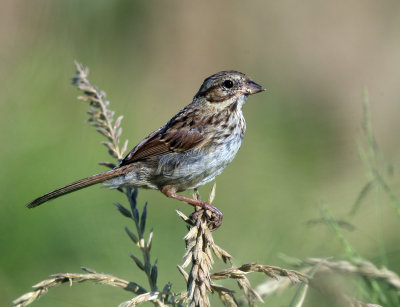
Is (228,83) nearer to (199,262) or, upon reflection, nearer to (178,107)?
(199,262)

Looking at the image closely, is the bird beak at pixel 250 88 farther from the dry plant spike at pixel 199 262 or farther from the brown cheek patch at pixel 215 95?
the dry plant spike at pixel 199 262

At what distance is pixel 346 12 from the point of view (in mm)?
7773

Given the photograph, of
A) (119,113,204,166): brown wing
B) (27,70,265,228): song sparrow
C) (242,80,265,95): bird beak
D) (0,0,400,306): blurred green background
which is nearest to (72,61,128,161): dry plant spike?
(0,0,400,306): blurred green background

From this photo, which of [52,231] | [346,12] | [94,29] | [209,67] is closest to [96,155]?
[52,231]

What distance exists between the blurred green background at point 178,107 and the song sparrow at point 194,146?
1.52 feet

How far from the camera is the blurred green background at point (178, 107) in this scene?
11.4 ft

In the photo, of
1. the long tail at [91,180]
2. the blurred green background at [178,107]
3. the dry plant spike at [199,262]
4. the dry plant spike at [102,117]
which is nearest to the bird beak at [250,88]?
the blurred green background at [178,107]

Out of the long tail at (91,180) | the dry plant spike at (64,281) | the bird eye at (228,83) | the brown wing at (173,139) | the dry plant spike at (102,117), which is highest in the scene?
the bird eye at (228,83)

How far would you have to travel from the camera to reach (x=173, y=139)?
3.24m

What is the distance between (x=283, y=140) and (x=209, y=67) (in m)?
2.42

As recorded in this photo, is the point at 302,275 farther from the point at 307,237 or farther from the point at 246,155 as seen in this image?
the point at 246,155

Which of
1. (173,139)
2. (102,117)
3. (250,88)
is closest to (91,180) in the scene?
(173,139)

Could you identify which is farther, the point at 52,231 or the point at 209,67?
the point at 209,67

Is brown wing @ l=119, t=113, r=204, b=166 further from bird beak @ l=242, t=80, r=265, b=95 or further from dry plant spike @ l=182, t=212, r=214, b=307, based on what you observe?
dry plant spike @ l=182, t=212, r=214, b=307
